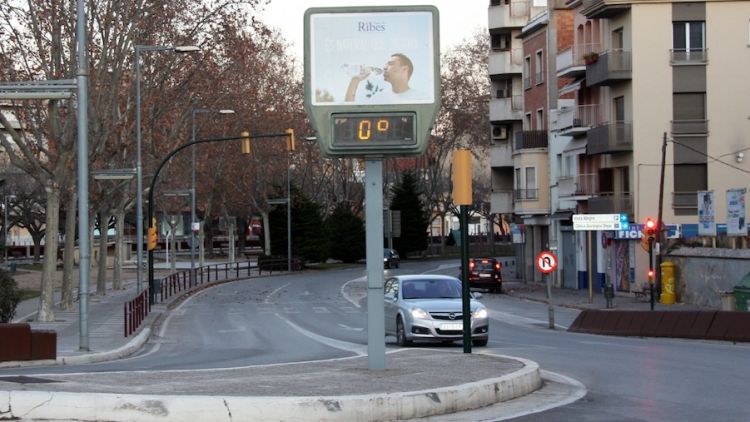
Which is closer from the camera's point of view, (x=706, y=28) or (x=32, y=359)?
(x=32, y=359)

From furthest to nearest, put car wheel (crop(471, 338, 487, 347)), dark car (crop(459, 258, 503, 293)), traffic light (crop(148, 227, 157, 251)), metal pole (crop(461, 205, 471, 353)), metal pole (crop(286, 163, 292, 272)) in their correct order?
metal pole (crop(286, 163, 292, 272)) < dark car (crop(459, 258, 503, 293)) < traffic light (crop(148, 227, 157, 251)) < car wheel (crop(471, 338, 487, 347)) < metal pole (crop(461, 205, 471, 353))

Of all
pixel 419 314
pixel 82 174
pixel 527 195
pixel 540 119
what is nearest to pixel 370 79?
pixel 419 314

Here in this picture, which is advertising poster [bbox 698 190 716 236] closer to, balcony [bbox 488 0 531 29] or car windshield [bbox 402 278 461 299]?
car windshield [bbox 402 278 461 299]

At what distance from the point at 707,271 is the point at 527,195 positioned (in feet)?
79.1

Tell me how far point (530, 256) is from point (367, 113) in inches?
2431

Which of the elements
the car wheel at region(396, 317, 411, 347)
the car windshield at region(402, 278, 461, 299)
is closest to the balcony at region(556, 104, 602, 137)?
the car windshield at region(402, 278, 461, 299)

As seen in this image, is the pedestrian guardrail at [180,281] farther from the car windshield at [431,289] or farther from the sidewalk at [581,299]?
the sidewalk at [581,299]

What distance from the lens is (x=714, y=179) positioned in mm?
55781

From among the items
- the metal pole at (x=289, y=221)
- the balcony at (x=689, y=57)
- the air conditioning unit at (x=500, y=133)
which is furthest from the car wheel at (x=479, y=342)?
the metal pole at (x=289, y=221)

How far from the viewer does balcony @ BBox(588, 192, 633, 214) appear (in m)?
56.9

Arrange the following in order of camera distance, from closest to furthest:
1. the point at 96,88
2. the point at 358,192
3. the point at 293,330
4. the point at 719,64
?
the point at 293,330
the point at 96,88
the point at 719,64
the point at 358,192

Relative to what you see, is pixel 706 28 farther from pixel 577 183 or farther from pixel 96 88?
pixel 96 88

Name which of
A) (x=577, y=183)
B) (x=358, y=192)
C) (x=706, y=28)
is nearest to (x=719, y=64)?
(x=706, y=28)

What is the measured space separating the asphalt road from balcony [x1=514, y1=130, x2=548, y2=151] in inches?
524
